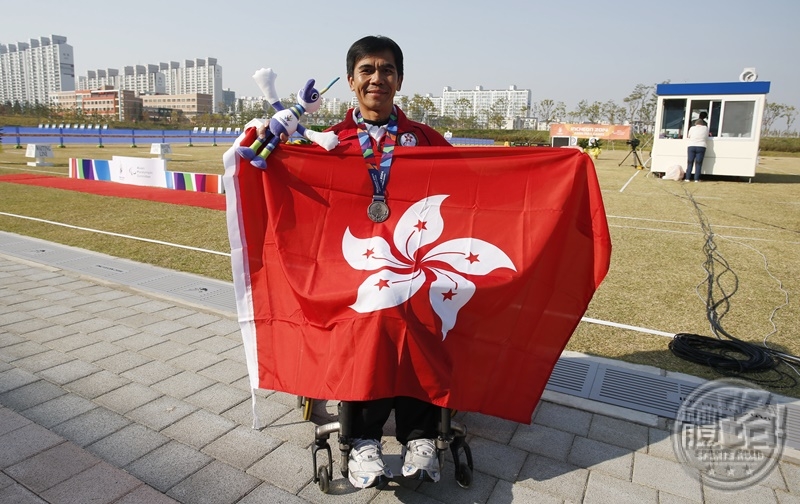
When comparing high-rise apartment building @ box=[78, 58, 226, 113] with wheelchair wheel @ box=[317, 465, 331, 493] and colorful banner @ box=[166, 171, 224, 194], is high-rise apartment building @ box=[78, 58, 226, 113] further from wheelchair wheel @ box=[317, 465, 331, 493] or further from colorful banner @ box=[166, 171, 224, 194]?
wheelchair wheel @ box=[317, 465, 331, 493]

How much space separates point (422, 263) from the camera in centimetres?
262

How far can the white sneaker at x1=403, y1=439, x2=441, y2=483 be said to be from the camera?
2.38 metres

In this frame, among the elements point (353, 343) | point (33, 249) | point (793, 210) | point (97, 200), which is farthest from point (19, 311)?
point (793, 210)

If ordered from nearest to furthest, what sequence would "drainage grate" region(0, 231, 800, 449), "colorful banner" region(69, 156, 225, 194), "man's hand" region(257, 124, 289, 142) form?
"man's hand" region(257, 124, 289, 142) < "drainage grate" region(0, 231, 800, 449) < "colorful banner" region(69, 156, 225, 194)

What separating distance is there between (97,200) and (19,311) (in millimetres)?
7567

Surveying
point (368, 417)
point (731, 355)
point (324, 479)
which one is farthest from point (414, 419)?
point (731, 355)

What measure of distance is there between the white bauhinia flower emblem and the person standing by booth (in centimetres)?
1583

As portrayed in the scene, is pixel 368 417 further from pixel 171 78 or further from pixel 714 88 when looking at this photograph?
pixel 171 78

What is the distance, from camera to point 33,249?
6926 mm

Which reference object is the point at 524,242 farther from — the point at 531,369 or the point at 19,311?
the point at 19,311

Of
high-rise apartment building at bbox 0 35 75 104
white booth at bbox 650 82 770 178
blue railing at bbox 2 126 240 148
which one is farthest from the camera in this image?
high-rise apartment building at bbox 0 35 75 104

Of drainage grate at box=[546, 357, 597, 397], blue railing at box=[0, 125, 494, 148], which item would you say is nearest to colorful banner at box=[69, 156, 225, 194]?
drainage grate at box=[546, 357, 597, 397]

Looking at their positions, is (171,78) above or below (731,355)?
above

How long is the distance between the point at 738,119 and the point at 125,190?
1687 cm
